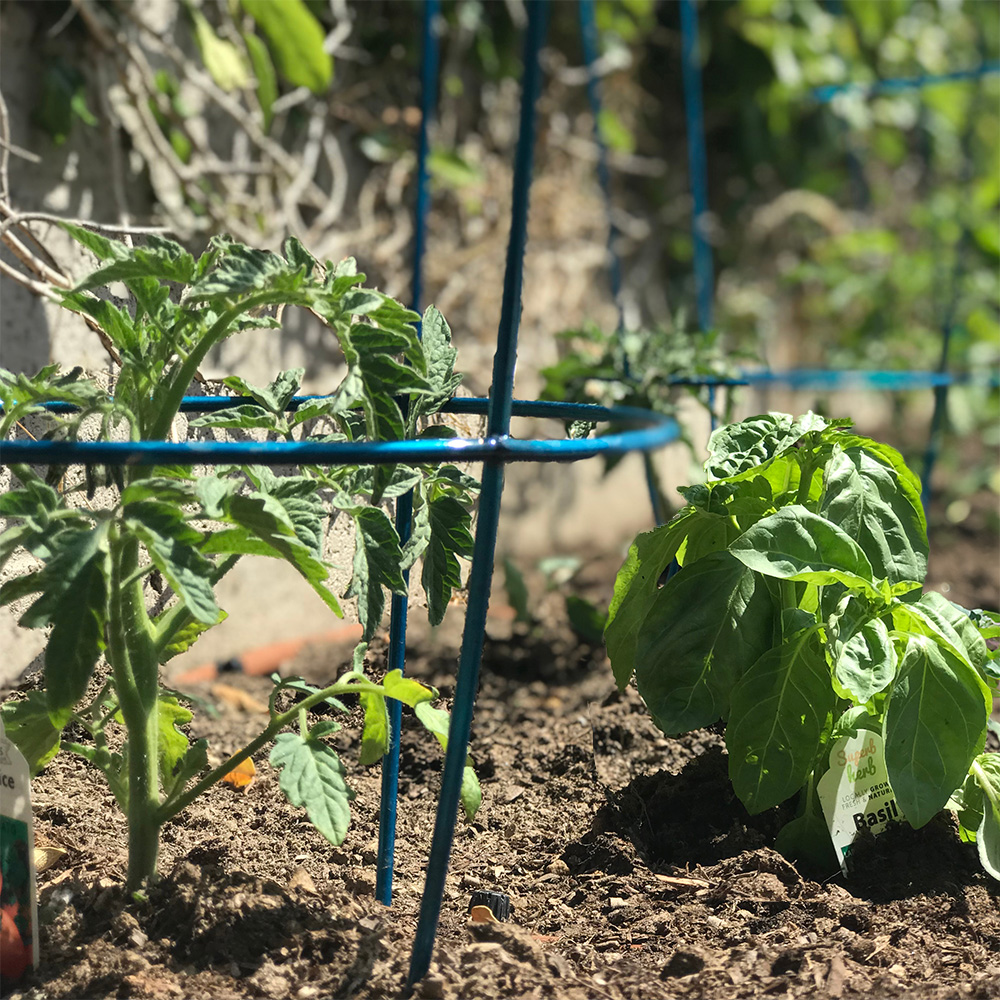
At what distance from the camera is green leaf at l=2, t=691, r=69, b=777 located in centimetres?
101

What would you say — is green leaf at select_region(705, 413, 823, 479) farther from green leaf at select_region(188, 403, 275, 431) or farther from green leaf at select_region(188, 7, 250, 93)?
green leaf at select_region(188, 7, 250, 93)

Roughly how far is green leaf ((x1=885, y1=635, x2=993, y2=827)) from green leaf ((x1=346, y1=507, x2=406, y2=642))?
0.58 m

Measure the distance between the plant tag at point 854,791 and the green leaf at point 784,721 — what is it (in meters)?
0.05

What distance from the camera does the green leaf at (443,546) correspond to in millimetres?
1039

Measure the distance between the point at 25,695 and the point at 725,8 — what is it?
3.45m

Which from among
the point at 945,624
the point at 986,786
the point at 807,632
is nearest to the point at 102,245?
the point at 807,632

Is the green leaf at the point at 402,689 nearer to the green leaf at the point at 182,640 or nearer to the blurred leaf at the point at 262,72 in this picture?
the green leaf at the point at 182,640

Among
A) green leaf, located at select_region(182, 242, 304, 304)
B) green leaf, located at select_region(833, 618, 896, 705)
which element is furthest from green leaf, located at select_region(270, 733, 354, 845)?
green leaf, located at select_region(833, 618, 896, 705)

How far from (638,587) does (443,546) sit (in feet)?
1.16

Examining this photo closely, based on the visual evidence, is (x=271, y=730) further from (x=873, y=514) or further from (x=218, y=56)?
(x=218, y=56)

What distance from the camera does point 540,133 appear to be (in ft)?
10.9

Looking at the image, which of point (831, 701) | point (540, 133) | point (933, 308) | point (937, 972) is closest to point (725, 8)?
point (540, 133)

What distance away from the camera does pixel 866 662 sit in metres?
1.13

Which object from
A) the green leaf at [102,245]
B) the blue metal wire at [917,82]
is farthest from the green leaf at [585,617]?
the blue metal wire at [917,82]
